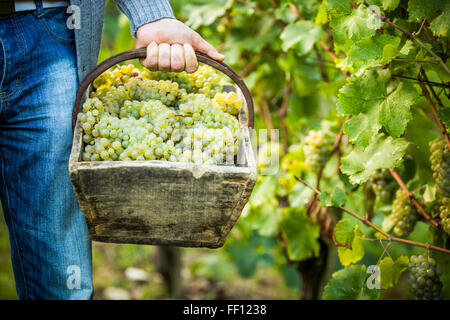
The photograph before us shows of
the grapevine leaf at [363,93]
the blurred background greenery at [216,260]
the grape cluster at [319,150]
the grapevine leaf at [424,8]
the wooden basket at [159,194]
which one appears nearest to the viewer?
the wooden basket at [159,194]

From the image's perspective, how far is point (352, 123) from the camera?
3.77 feet

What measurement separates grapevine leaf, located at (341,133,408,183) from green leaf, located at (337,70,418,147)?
7cm

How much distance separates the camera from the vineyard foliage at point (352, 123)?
1.11 metres

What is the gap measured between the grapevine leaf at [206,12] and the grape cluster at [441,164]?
42.1 inches

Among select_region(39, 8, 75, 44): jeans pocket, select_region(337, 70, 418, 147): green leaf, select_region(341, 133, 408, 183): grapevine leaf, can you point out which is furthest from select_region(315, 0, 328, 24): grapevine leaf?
select_region(39, 8, 75, 44): jeans pocket

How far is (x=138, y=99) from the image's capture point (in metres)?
1.17

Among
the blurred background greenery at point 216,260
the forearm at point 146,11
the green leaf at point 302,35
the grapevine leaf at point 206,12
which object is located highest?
the grapevine leaf at point 206,12

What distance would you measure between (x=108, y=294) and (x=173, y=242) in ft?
7.38

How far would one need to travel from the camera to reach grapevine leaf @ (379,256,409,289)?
126cm

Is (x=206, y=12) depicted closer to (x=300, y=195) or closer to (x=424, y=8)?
(x=300, y=195)

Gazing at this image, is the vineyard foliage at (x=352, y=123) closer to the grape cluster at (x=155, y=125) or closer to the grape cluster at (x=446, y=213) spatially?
the grape cluster at (x=446, y=213)

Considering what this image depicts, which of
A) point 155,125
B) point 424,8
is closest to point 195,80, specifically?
point 155,125

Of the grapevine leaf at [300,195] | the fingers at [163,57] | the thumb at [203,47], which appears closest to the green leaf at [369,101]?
the thumb at [203,47]

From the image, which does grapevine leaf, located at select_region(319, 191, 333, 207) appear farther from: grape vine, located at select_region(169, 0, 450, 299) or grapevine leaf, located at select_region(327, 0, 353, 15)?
grapevine leaf, located at select_region(327, 0, 353, 15)
